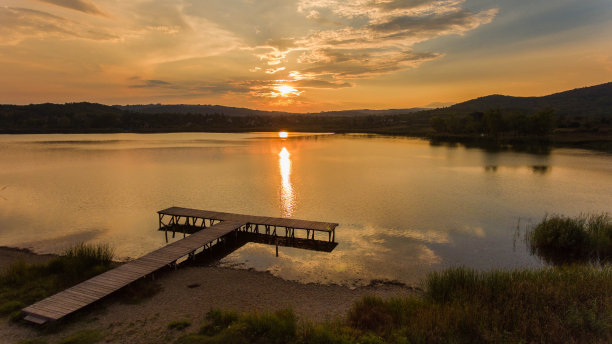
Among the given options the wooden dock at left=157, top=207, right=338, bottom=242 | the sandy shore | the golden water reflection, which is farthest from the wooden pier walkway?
the golden water reflection

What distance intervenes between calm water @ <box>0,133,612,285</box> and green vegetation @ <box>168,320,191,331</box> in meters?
6.99

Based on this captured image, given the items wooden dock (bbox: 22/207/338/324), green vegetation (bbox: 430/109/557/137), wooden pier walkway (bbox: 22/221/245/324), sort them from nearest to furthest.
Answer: wooden pier walkway (bbox: 22/221/245/324) → wooden dock (bbox: 22/207/338/324) → green vegetation (bbox: 430/109/557/137)

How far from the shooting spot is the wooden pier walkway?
41.8 feet

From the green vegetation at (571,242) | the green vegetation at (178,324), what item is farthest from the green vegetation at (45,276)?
the green vegetation at (571,242)

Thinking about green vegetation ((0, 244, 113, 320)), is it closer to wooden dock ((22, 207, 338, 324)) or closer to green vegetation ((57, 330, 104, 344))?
wooden dock ((22, 207, 338, 324))

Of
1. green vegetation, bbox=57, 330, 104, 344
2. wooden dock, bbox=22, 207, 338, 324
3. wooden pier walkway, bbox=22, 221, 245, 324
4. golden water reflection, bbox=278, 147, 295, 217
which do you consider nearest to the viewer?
green vegetation, bbox=57, 330, 104, 344

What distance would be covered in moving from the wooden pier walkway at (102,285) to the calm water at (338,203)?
281 cm

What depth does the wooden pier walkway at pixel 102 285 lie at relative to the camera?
12750mm

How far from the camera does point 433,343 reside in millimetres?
10047

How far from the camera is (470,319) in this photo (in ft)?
35.8

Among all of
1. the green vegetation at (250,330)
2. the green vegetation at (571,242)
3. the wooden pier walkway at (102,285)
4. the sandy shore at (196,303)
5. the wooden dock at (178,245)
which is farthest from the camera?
the green vegetation at (571,242)

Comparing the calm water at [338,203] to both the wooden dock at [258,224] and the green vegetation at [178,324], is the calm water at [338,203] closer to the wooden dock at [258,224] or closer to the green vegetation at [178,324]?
the wooden dock at [258,224]

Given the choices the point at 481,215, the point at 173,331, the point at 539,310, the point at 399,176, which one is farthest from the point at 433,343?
the point at 399,176

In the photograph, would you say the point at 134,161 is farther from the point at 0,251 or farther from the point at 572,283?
the point at 572,283
